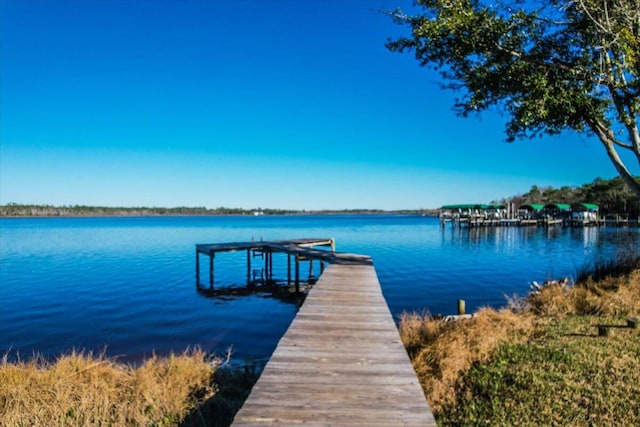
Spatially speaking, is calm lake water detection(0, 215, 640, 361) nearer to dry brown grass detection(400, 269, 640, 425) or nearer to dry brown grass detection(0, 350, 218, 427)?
dry brown grass detection(0, 350, 218, 427)

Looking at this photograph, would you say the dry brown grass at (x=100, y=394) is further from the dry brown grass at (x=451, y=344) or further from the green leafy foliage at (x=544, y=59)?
the green leafy foliage at (x=544, y=59)

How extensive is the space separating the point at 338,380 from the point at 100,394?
407 centimetres

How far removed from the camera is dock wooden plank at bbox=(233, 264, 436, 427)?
3.33 metres

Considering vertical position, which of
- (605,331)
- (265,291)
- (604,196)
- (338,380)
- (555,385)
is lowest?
(265,291)

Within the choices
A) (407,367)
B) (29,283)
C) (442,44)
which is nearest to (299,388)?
(407,367)

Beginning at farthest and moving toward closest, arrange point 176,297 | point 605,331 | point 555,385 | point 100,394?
point 176,297 → point 605,331 → point 100,394 → point 555,385

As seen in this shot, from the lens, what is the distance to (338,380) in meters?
4.14

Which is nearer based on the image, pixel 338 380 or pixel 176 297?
pixel 338 380

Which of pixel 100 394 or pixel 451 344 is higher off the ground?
pixel 451 344

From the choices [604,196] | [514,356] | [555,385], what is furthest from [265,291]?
[604,196]

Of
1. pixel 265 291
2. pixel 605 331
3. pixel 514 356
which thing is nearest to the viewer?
pixel 514 356

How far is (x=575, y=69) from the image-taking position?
9.77 m

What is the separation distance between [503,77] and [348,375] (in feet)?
31.9

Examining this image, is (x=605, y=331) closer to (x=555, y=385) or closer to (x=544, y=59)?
(x=555, y=385)
